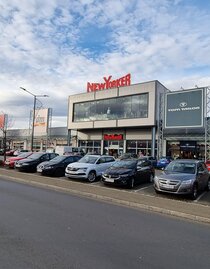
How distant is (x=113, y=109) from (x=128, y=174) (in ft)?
100

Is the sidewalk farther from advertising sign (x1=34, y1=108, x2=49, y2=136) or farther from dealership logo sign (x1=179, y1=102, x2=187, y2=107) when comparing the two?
advertising sign (x1=34, y1=108, x2=49, y2=136)

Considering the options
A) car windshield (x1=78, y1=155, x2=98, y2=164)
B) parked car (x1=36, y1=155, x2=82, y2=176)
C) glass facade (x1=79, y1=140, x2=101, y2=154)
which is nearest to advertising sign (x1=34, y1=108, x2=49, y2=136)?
glass facade (x1=79, y1=140, x2=101, y2=154)

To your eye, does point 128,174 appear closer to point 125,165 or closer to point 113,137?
point 125,165

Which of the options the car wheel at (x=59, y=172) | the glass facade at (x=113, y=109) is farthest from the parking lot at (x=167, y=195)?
the glass facade at (x=113, y=109)

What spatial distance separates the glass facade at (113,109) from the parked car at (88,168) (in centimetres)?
2347

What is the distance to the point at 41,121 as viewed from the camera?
59812 mm

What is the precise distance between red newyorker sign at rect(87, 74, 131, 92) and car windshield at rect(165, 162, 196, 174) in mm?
31549

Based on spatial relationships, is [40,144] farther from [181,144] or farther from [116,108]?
[181,144]

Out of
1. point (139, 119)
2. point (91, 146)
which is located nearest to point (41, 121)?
point (91, 146)

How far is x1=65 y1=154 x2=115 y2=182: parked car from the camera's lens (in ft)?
55.7

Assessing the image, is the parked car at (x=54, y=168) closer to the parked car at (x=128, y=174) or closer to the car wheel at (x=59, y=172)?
the car wheel at (x=59, y=172)

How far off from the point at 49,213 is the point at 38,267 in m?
3.79

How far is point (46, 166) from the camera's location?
63.0 ft

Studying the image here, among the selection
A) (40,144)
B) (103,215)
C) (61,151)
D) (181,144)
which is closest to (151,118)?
(181,144)
